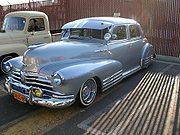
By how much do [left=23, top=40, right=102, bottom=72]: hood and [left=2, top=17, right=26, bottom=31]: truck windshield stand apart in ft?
9.29

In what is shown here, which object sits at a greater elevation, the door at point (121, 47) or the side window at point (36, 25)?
the side window at point (36, 25)

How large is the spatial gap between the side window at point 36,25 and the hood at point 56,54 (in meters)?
2.79

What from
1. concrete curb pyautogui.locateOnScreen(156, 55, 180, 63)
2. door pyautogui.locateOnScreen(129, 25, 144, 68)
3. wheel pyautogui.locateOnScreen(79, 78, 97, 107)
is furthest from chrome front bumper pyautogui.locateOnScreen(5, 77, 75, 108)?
concrete curb pyautogui.locateOnScreen(156, 55, 180, 63)

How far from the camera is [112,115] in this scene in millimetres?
4363

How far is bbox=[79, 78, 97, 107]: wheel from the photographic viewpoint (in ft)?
14.7

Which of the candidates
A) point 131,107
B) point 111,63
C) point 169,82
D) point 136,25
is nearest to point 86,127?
point 131,107

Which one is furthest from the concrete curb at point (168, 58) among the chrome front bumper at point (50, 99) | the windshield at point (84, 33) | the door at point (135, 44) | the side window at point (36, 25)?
the chrome front bumper at point (50, 99)

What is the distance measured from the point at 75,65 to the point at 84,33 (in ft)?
4.70

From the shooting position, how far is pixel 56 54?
181 inches

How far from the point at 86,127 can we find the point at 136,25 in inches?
159

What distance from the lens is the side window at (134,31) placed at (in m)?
6.54

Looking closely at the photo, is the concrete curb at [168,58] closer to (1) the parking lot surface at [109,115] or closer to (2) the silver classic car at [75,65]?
(2) the silver classic car at [75,65]

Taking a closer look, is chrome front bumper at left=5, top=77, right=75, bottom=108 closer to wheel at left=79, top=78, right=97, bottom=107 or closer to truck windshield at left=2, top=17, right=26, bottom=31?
wheel at left=79, top=78, right=97, bottom=107

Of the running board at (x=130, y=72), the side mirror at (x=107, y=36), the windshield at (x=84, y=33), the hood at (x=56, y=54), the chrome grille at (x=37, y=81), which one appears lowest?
the running board at (x=130, y=72)
